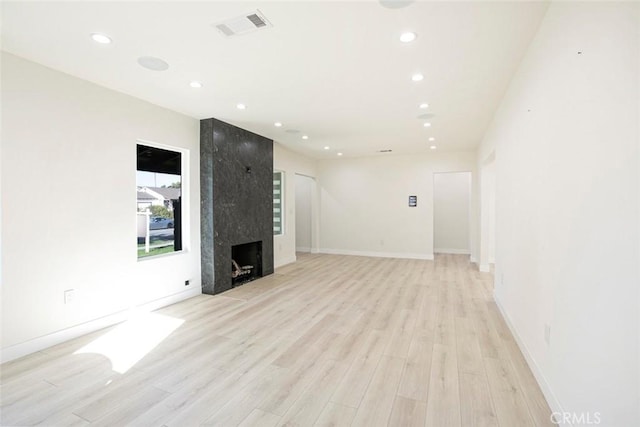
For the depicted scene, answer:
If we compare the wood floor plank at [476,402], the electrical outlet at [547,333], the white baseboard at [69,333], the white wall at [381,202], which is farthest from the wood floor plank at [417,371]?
the white wall at [381,202]

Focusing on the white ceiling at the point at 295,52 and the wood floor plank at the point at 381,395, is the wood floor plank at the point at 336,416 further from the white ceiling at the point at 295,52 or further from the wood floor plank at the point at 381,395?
the white ceiling at the point at 295,52

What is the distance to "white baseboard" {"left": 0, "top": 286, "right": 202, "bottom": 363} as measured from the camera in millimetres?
2621

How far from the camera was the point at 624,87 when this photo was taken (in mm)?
1222

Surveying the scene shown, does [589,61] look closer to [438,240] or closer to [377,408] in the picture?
[377,408]

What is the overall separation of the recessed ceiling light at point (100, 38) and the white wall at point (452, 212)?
7664 mm

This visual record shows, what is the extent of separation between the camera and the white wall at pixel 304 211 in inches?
352

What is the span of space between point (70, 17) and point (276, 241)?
16.7ft

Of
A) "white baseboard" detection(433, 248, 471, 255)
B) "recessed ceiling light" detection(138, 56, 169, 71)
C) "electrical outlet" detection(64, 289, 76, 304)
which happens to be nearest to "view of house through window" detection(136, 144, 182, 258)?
"electrical outlet" detection(64, 289, 76, 304)

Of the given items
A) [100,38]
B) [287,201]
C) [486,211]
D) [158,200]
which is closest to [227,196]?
[158,200]

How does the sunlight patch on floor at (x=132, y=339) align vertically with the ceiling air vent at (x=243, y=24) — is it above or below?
below

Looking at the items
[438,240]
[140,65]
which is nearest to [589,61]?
[140,65]

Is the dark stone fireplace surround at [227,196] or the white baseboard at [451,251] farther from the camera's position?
the white baseboard at [451,251]

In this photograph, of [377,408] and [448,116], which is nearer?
[377,408]

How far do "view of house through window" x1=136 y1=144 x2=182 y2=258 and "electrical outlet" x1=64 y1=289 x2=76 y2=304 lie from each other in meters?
0.84
